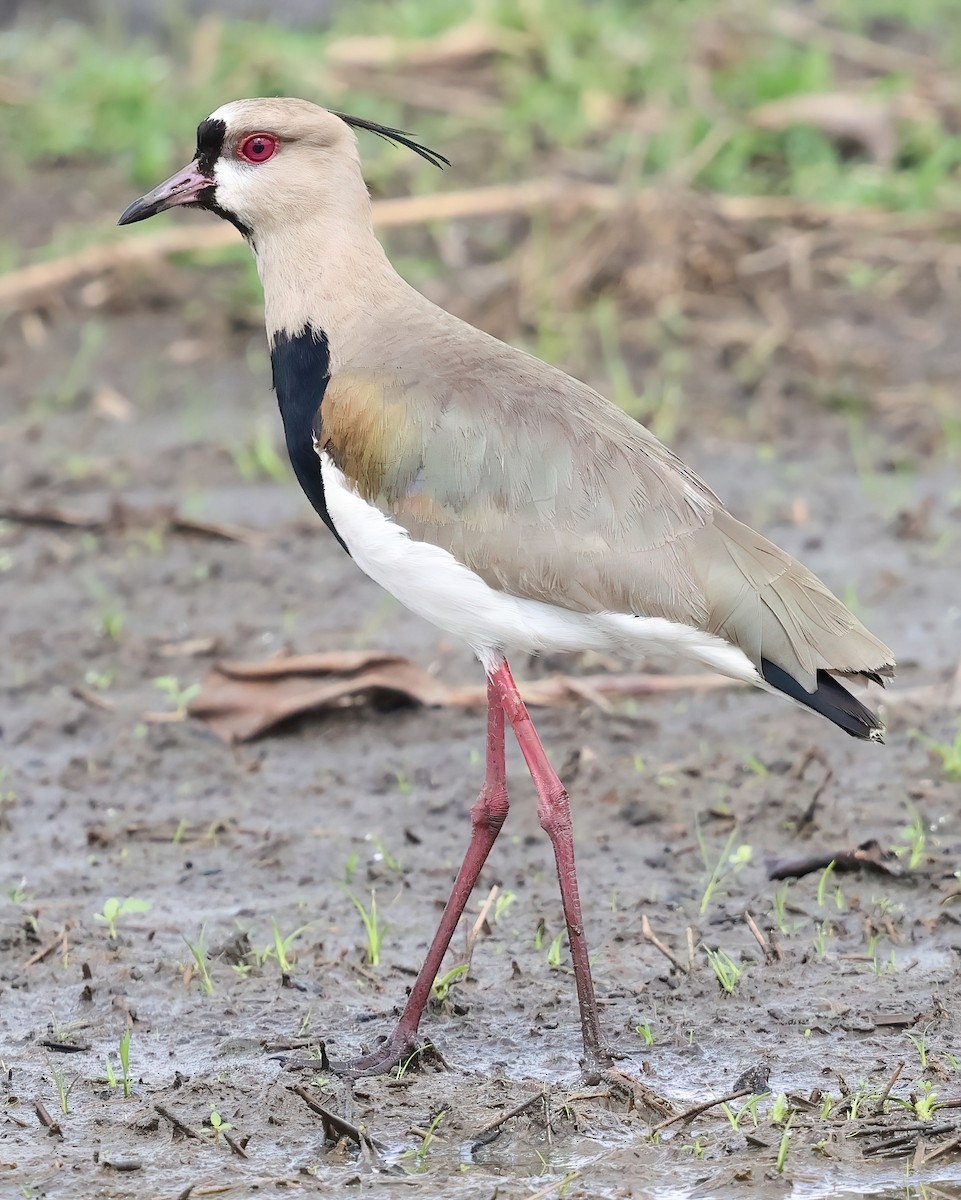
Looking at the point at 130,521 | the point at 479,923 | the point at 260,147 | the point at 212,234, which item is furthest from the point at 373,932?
the point at 212,234

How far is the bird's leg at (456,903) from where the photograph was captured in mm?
4051

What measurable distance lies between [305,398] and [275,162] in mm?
595

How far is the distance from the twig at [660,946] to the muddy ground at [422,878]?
29mm

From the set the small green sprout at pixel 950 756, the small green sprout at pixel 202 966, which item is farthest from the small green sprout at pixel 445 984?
the small green sprout at pixel 950 756

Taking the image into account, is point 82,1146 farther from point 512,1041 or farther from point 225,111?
point 225,111

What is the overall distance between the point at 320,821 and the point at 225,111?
1.93 m

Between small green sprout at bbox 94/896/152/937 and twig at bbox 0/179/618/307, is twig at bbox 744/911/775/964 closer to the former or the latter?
small green sprout at bbox 94/896/152/937

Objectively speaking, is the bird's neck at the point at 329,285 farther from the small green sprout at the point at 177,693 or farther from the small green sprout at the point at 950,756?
the small green sprout at the point at 950,756

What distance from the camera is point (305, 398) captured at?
4.24 metres

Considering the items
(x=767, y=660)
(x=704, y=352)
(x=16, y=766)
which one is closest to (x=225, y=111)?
(x=767, y=660)

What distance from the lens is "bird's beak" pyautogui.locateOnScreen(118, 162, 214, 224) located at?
179 inches

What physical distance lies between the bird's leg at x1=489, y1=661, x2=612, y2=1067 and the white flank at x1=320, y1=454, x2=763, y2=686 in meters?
0.09

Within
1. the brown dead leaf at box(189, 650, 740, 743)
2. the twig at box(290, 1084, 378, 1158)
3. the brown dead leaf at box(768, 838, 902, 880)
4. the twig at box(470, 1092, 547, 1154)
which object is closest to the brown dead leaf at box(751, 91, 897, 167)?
the brown dead leaf at box(189, 650, 740, 743)

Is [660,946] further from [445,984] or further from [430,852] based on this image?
[430,852]
